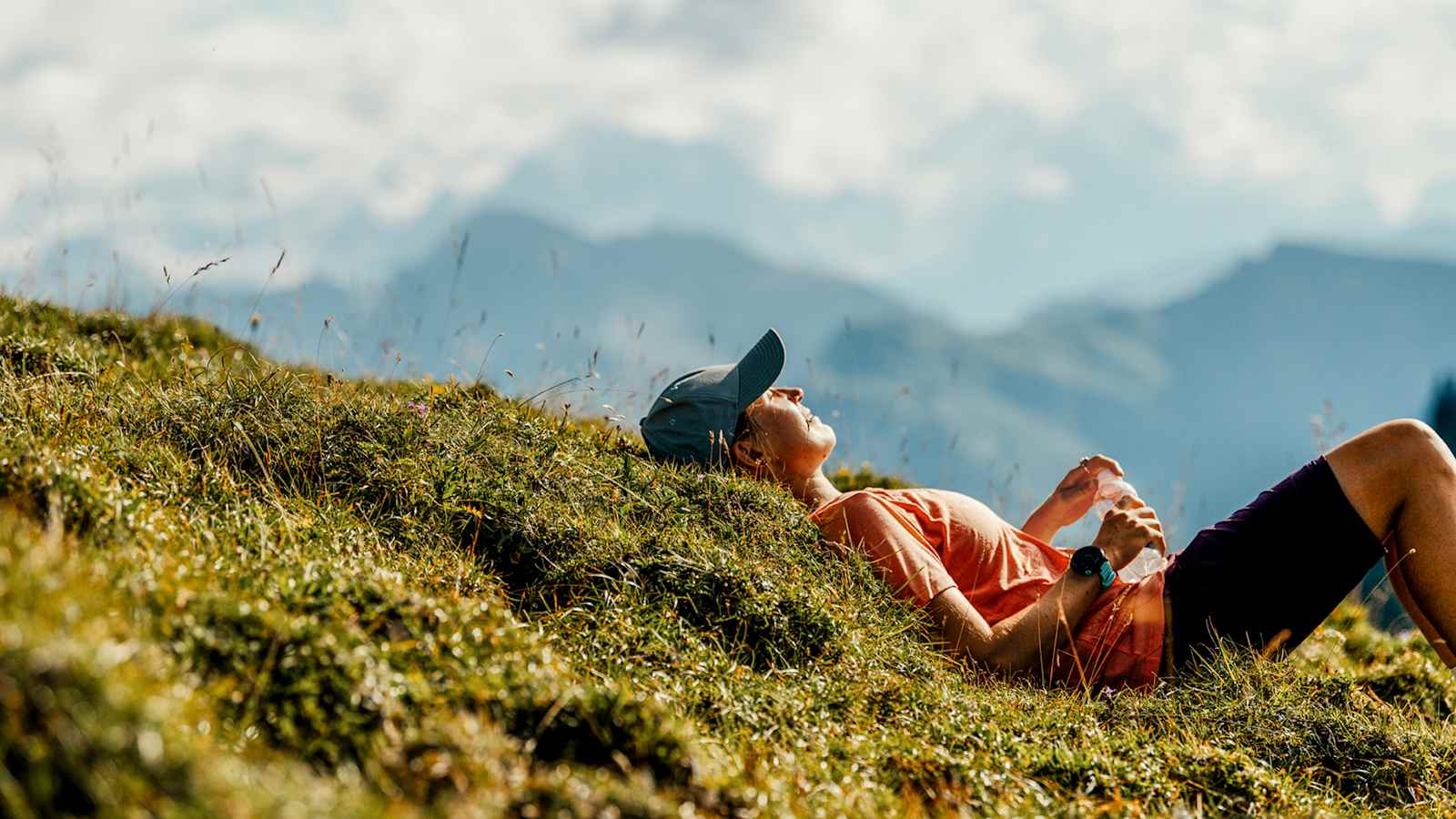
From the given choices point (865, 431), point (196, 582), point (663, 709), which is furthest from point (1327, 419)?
point (196, 582)

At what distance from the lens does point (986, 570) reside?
6.01 m

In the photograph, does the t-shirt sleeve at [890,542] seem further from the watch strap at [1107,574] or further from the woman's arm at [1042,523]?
the woman's arm at [1042,523]

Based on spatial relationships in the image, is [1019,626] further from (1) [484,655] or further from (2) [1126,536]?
(1) [484,655]

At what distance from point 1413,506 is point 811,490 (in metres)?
2.93

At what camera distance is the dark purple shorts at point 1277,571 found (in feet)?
18.3

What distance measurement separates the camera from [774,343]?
633 centimetres

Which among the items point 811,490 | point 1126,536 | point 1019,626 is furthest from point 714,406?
point 1126,536

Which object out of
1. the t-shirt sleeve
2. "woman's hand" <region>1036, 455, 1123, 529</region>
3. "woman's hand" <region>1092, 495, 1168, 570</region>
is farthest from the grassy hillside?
"woman's hand" <region>1036, 455, 1123, 529</region>

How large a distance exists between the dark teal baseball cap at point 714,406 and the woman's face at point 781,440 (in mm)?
89

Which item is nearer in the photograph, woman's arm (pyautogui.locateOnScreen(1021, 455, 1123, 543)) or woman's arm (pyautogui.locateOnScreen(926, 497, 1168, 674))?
woman's arm (pyautogui.locateOnScreen(926, 497, 1168, 674))

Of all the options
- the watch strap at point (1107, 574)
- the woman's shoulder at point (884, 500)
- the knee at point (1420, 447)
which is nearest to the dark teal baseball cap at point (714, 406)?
the woman's shoulder at point (884, 500)

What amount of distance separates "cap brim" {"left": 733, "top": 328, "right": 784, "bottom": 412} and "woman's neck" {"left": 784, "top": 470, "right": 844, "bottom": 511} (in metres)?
0.51

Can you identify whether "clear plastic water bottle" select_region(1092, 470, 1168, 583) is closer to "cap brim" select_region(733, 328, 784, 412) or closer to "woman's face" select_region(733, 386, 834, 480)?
"woman's face" select_region(733, 386, 834, 480)

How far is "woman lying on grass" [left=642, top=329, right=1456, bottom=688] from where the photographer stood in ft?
17.6
